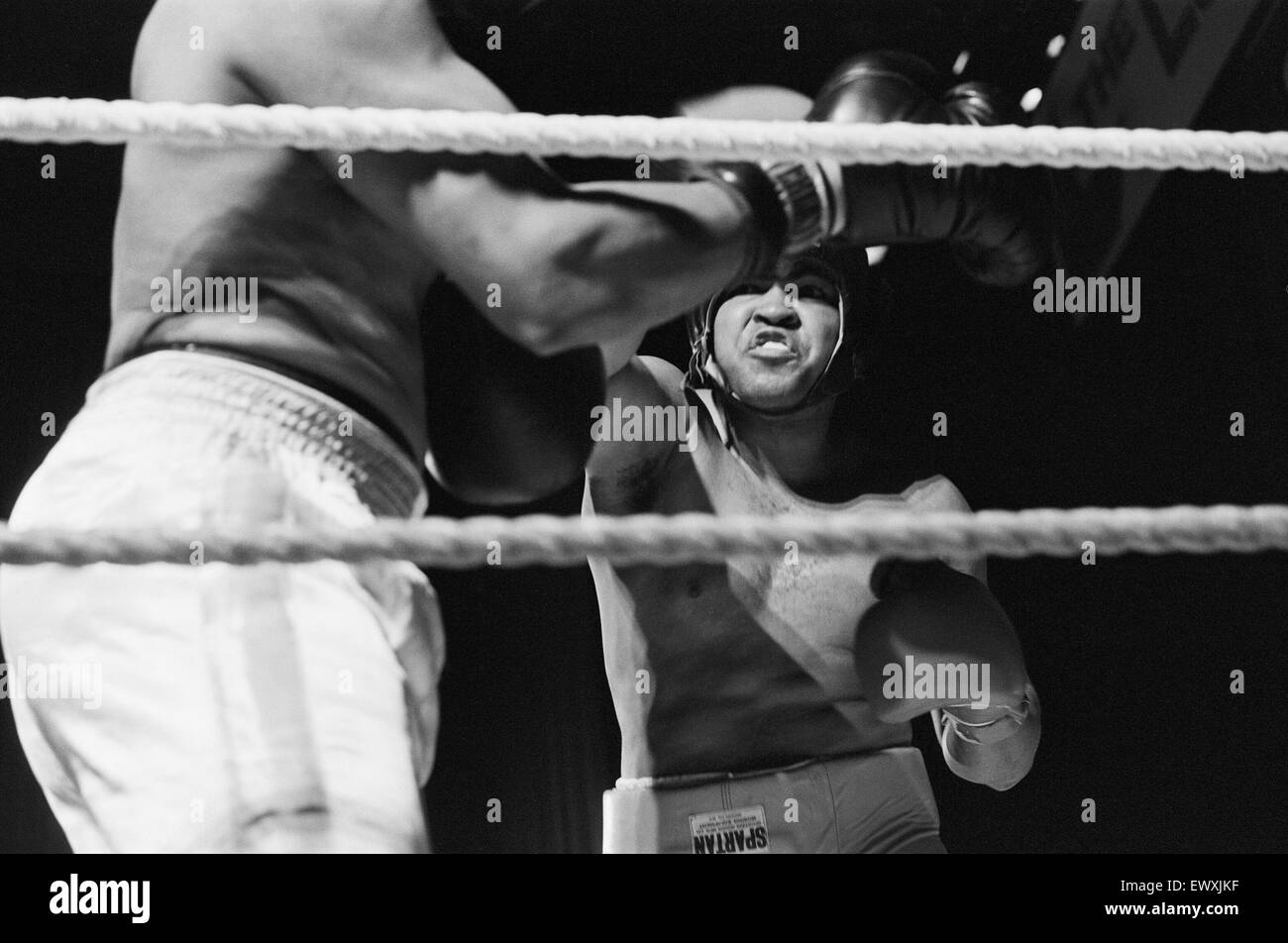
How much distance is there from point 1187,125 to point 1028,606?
0.60 meters

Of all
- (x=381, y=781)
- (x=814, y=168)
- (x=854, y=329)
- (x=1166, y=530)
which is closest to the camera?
(x=1166, y=530)

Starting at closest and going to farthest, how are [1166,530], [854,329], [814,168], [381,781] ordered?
[1166,530]
[381,781]
[814,168]
[854,329]

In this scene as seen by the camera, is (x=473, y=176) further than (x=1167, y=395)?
No

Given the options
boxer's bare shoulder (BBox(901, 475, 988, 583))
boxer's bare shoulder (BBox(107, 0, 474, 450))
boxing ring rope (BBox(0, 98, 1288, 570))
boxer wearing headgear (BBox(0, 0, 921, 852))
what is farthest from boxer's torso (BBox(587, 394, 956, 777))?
boxing ring rope (BBox(0, 98, 1288, 570))

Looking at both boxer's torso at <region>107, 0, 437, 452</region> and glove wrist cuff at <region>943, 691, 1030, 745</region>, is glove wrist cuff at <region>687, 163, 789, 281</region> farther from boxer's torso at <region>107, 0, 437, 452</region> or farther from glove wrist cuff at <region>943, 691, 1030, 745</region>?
glove wrist cuff at <region>943, 691, 1030, 745</region>

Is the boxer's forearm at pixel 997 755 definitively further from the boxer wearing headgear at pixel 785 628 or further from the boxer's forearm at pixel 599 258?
the boxer's forearm at pixel 599 258

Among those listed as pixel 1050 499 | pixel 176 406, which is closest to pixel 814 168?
pixel 1050 499

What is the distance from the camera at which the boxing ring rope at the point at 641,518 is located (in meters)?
0.96

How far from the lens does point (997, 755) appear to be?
1506 millimetres

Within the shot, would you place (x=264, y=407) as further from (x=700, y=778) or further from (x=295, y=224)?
(x=700, y=778)

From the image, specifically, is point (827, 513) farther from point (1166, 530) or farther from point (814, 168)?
point (1166, 530)

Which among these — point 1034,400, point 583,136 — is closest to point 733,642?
point 1034,400

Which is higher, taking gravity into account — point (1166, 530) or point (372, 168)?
point (372, 168)

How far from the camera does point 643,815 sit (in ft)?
4.85
